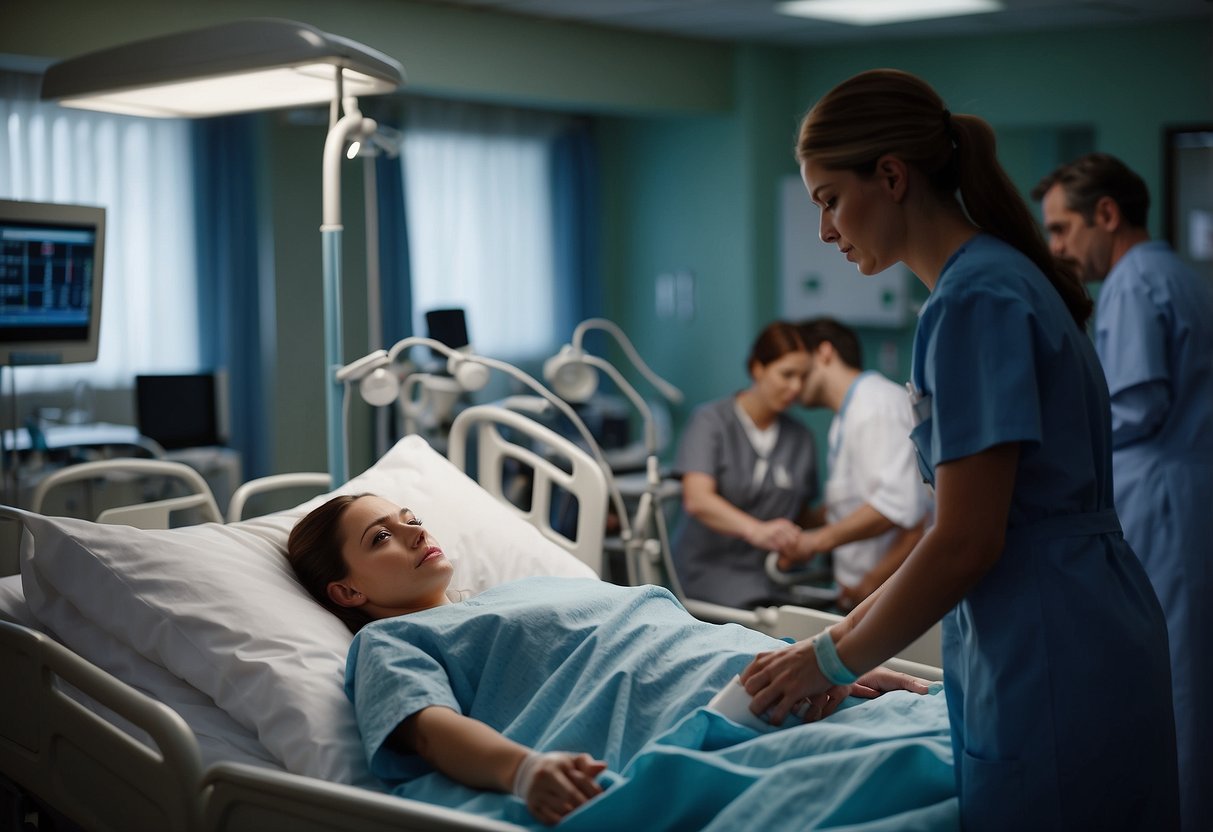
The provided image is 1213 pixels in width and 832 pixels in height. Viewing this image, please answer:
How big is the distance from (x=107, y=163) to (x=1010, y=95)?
366 cm

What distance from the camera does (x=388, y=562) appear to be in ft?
6.24

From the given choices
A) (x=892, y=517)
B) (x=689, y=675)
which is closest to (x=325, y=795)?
(x=689, y=675)

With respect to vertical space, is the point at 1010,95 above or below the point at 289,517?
above

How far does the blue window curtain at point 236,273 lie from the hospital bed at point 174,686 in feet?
10.5

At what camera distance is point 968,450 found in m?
1.26

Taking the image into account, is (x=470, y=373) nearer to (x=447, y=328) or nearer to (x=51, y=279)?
(x=447, y=328)

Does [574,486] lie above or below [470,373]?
below

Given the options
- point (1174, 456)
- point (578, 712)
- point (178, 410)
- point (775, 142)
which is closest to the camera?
point (578, 712)

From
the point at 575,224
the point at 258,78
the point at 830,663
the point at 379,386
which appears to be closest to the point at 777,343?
the point at 379,386

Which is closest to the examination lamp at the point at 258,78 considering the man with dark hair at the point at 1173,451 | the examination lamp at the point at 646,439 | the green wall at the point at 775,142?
the examination lamp at the point at 646,439

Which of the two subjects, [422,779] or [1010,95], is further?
[1010,95]

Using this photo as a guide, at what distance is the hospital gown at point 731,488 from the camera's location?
355 cm

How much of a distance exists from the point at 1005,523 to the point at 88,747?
3.94ft

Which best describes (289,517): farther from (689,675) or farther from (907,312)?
(907,312)
